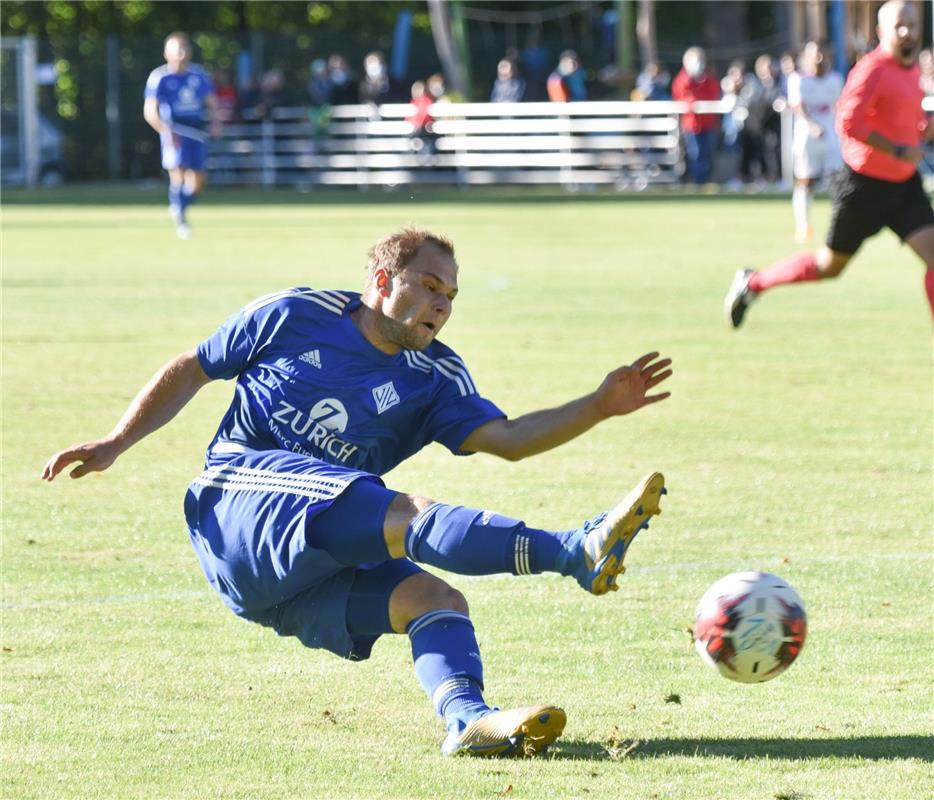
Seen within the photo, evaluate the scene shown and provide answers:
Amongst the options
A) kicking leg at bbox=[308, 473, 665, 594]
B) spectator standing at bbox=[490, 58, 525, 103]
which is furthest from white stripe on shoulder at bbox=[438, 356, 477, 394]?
spectator standing at bbox=[490, 58, 525, 103]

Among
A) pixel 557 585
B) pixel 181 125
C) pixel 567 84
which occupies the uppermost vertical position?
pixel 567 84

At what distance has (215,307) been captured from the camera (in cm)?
1573

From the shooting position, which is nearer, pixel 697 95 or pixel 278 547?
pixel 278 547

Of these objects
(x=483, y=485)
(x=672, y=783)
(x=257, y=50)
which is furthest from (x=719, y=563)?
(x=257, y=50)

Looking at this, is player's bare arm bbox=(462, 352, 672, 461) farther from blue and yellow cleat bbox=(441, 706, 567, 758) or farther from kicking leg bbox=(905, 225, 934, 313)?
kicking leg bbox=(905, 225, 934, 313)

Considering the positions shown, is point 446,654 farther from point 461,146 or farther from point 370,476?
point 461,146

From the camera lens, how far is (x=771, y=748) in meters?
4.75

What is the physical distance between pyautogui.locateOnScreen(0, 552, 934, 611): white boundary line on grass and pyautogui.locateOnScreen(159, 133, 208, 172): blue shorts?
18.5m

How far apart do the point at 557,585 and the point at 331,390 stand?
1.90 metres

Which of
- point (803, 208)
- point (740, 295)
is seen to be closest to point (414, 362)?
point (740, 295)

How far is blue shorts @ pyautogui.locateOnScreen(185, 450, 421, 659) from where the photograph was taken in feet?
15.5

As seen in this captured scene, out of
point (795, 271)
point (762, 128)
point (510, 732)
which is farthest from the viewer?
point (762, 128)

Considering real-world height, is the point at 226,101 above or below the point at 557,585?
above

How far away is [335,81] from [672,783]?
36.2 m
